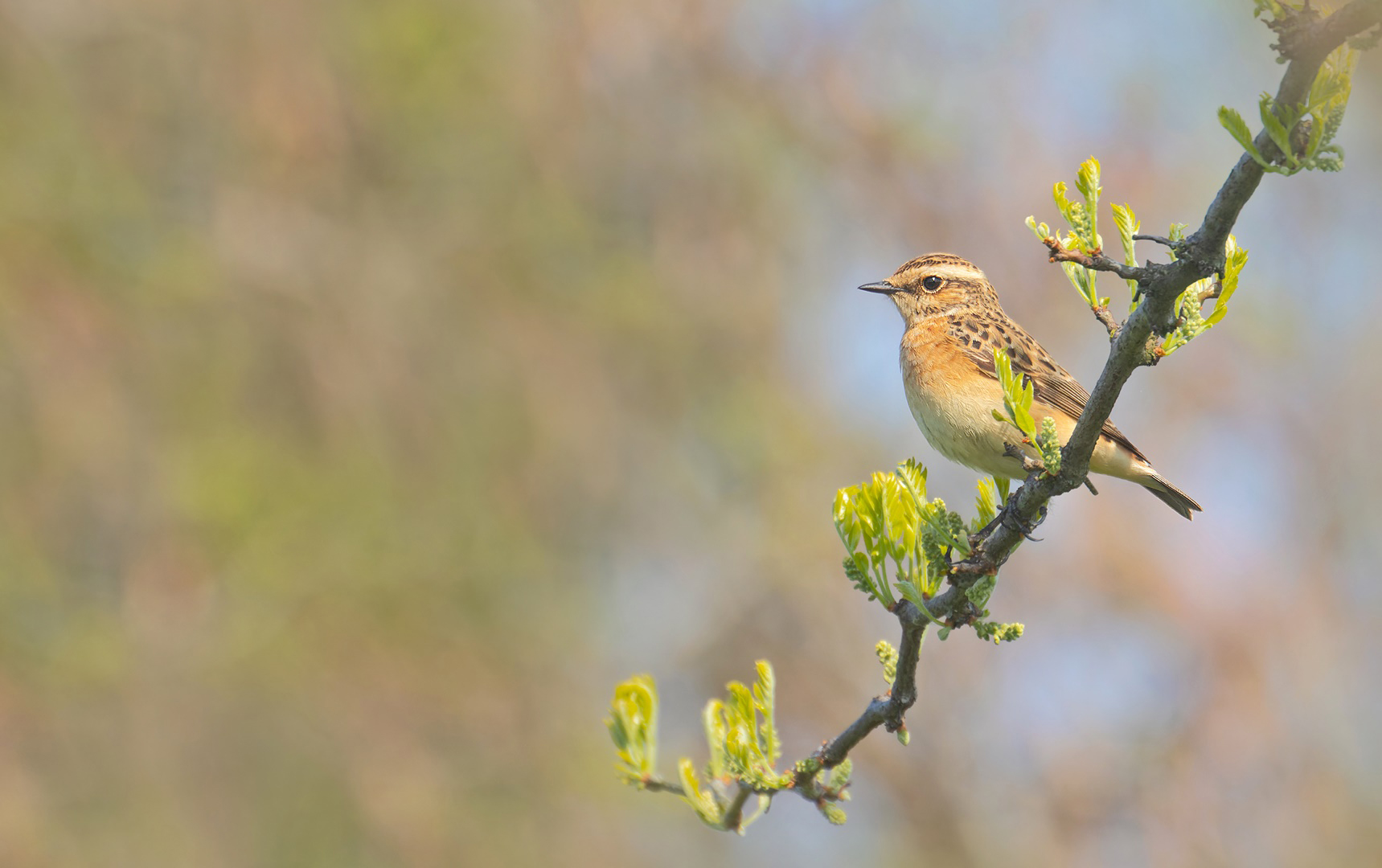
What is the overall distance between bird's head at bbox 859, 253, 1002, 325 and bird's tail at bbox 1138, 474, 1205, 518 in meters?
1.41

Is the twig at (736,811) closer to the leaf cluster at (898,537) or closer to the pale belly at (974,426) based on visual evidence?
the leaf cluster at (898,537)

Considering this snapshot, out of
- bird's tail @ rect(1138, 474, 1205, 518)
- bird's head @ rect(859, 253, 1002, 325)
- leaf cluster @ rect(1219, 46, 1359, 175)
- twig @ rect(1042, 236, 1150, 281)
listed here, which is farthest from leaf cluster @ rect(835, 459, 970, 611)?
bird's head @ rect(859, 253, 1002, 325)

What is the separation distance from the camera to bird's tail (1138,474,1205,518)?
5.36m

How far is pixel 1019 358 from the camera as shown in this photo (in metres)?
6.22

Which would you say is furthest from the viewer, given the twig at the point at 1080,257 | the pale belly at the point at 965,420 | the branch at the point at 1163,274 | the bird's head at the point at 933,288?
the bird's head at the point at 933,288

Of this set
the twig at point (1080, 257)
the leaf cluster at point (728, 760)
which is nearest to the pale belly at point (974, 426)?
the leaf cluster at point (728, 760)

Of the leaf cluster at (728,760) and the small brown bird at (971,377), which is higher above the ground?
the small brown bird at (971,377)

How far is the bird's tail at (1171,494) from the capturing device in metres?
5.36

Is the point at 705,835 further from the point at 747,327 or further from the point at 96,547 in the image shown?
the point at 96,547

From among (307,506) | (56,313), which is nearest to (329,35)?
(56,313)

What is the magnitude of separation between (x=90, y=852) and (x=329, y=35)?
9178mm

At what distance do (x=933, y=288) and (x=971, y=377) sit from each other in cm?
101

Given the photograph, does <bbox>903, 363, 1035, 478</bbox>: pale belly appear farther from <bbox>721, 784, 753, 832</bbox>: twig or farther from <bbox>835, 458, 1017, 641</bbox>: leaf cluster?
<bbox>721, 784, 753, 832</bbox>: twig

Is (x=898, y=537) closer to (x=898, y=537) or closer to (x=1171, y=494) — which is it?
(x=898, y=537)
